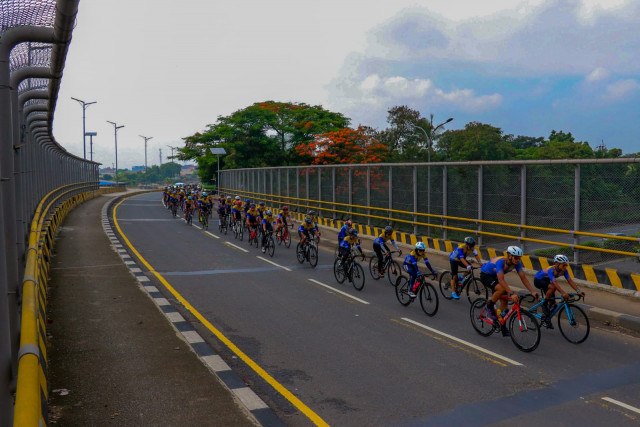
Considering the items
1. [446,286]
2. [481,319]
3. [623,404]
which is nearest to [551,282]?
[481,319]

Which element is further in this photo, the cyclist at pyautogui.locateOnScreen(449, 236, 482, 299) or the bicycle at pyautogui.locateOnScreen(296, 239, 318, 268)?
the bicycle at pyautogui.locateOnScreen(296, 239, 318, 268)

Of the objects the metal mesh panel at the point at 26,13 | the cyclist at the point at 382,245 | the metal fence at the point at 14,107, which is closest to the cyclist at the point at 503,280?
the cyclist at the point at 382,245

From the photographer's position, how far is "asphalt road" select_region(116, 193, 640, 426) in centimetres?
658

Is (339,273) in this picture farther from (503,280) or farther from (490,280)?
(503,280)

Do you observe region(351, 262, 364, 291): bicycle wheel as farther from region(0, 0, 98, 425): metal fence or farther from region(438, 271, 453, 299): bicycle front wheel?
region(0, 0, 98, 425): metal fence

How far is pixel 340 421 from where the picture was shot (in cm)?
629

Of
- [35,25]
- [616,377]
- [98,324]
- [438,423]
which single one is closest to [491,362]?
[616,377]

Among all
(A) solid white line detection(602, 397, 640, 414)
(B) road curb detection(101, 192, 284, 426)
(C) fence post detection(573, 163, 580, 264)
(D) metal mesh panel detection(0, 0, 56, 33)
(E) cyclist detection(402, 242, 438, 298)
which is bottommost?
(A) solid white line detection(602, 397, 640, 414)

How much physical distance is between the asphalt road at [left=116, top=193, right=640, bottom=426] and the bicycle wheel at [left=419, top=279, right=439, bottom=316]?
22 centimetres

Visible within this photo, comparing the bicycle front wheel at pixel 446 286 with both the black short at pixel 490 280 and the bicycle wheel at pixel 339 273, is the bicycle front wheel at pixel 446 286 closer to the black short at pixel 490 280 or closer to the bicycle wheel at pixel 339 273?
the black short at pixel 490 280

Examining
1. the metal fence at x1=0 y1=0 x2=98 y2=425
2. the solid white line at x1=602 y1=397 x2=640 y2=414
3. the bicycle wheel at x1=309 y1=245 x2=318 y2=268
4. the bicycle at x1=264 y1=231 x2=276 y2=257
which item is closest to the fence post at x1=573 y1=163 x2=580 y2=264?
the solid white line at x1=602 y1=397 x2=640 y2=414

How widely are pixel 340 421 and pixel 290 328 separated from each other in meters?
3.96

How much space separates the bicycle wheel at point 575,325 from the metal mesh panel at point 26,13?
861cm

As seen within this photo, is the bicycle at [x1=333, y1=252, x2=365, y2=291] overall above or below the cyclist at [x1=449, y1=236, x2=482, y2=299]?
below
